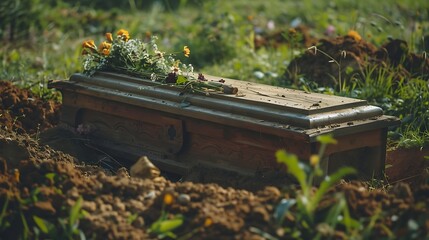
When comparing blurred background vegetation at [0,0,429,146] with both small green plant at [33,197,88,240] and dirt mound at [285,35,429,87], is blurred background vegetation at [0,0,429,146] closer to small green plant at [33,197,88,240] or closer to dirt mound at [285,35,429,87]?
dirt mound at [285,35,429,87]

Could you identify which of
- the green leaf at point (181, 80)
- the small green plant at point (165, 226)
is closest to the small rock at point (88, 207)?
the small green plant at point (165, 226)

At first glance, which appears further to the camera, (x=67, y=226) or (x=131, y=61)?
(x=131, y=61)

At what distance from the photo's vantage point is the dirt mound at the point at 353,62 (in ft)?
22.9

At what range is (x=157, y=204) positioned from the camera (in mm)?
3984

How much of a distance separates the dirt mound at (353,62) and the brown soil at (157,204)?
3017 mm

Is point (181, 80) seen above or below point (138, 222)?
above

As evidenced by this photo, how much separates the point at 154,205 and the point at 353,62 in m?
3.55

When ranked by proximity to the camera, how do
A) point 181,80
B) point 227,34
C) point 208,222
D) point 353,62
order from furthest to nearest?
point 227,34, point 353,62, point 181,80, point 208,222

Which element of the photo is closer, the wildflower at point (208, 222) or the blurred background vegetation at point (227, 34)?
the wildflower at point (208, 222)

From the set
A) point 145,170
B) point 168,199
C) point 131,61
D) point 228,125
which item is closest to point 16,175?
point 145,170

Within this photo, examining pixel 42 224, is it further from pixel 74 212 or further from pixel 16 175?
pixel 16 175

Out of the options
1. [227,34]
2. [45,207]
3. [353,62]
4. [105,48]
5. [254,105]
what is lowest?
[227,34]

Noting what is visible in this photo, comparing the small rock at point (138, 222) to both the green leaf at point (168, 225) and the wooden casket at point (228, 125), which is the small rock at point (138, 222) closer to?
Answer: the green leaf at point (168, 225)

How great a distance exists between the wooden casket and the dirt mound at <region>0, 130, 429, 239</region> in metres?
0.70
